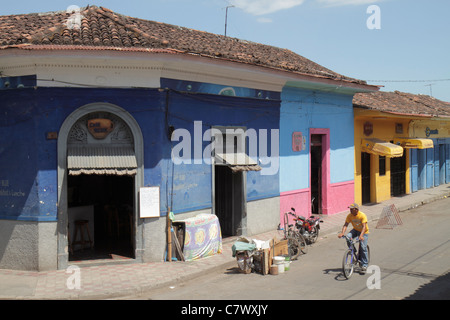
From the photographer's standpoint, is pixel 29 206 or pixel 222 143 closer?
pixel 29 206

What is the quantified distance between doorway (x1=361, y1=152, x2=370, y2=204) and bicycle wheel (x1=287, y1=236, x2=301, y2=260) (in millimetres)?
9206

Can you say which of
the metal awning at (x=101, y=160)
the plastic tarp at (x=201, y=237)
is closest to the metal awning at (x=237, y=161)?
the plastic tarp at (x=201, y=237)

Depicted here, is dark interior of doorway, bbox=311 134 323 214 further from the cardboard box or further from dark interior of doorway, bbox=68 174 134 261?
dark interior of doorway, bbox=68 174 134 261

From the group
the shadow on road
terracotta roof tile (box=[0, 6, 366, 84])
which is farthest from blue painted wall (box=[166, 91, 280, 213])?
the shadow on road

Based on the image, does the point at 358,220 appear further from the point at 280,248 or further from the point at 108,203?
the point at 108,203

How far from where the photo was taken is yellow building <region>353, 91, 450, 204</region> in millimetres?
18891

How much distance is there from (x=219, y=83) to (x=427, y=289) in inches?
269

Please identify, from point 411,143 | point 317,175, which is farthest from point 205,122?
point 411,143

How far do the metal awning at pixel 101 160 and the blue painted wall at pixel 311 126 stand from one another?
5.79m

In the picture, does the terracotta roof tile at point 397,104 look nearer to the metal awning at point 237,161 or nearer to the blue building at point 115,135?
the blue building at point 115,135
